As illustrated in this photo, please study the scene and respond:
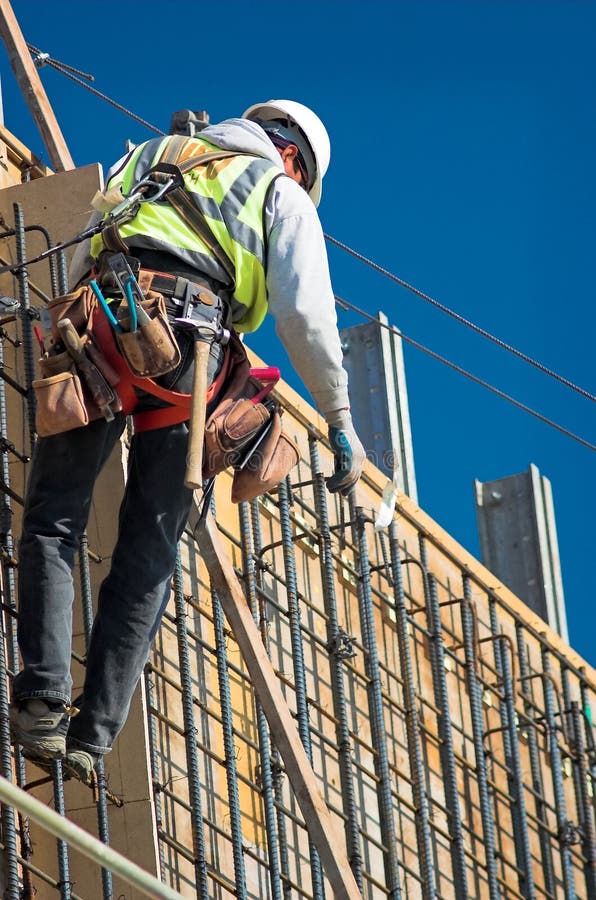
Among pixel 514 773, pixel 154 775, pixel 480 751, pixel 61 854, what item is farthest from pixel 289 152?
pixel 514 773

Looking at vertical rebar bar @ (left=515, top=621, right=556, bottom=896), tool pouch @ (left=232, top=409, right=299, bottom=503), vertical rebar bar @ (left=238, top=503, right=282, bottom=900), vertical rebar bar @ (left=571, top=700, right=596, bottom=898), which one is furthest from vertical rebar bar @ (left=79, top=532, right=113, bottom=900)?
vertical rebar bar @ (left=571, top=700, right=596, bottom=898)

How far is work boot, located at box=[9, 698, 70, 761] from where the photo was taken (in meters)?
6.27

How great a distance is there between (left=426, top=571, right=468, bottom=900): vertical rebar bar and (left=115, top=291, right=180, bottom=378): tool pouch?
3.98 meters

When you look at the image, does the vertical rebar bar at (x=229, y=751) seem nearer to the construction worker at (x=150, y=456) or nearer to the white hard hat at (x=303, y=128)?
the construction worker at (x=150, y=456)

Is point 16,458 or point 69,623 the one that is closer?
point 69,623

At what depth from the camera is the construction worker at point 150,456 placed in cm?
636

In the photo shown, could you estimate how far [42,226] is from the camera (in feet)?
26.9

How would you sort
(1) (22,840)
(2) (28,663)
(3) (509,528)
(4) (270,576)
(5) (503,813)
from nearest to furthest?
1. (2) (28,663)
2. (1) (22,840)
3. (4) (270,576)
4. (5) (503,813)
5. (3) (509,528)

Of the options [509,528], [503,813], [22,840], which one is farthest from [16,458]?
[509,528]

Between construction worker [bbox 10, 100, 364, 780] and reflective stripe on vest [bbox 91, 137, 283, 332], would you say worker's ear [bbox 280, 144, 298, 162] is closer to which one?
construction worker [bbox 10, 100, 364, 780]

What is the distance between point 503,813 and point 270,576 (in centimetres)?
239

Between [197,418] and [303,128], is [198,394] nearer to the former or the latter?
[197,418]

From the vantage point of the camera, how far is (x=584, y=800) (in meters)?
11.3

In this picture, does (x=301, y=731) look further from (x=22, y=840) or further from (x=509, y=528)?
(x=509, y=528)
